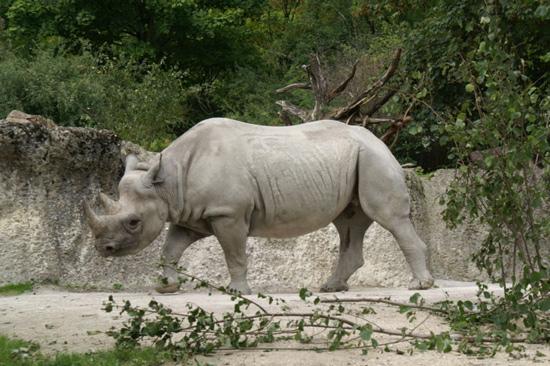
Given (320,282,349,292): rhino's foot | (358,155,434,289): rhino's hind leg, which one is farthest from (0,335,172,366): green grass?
(320,282,349,292): rhino's foot

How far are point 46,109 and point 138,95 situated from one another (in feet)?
6.11

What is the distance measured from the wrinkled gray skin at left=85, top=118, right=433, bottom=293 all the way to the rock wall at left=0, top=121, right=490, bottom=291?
1611mm

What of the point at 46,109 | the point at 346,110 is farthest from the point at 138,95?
the point at 346,110

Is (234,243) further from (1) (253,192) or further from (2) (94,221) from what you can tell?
(2) (94,221)

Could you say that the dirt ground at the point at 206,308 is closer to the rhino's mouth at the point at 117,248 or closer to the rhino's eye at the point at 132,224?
the rhino's mouth at the point at 117,248

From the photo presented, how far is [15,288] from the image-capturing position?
9.51 m

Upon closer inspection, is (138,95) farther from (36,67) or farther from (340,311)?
(340,311)

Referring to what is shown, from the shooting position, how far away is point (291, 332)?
6199 millimetres

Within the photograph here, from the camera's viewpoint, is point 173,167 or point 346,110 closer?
point 173,167

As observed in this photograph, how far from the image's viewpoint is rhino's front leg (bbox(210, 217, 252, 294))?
8.46 m

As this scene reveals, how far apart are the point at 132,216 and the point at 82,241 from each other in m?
2.15

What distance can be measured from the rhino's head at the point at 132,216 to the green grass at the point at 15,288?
4.59 feet

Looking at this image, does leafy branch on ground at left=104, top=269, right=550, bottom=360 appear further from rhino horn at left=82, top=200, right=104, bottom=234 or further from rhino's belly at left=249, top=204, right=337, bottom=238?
rhino's belly at left=249, top=204, right=337, bottom=238

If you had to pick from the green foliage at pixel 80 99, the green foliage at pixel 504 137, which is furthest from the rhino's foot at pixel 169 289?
the green foliage at pixel 80 99
